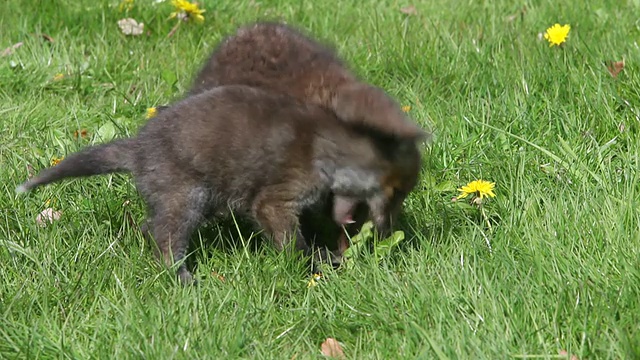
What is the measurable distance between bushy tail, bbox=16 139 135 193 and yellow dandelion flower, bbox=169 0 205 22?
2.43 metres

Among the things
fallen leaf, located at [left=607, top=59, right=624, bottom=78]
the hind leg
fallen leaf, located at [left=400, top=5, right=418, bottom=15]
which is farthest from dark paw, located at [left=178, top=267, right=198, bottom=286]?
fallen leaf, located at [left=400, top=5, right=418, bottom=15]

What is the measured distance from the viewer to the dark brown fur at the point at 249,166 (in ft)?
13.1

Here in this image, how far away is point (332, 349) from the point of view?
3471 mm

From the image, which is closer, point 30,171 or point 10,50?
point 30,171

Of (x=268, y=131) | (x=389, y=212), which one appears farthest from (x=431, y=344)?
(x=268, y=131)

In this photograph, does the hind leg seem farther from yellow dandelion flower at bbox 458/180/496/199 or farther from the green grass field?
yellow dandelion flower at bbox 458/180/496/199

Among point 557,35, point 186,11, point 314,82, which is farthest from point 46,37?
point 557,35

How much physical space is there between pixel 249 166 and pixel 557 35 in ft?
7.83

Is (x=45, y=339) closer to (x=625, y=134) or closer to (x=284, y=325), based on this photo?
(x=284, y=325)

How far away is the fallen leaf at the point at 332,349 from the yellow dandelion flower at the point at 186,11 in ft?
11.4

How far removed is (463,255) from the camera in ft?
12.7

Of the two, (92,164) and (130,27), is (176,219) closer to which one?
(92,164)

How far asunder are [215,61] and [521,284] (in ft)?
6.35

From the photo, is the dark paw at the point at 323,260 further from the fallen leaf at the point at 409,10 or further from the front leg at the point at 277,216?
the fallen leaf at the point at 409,10
